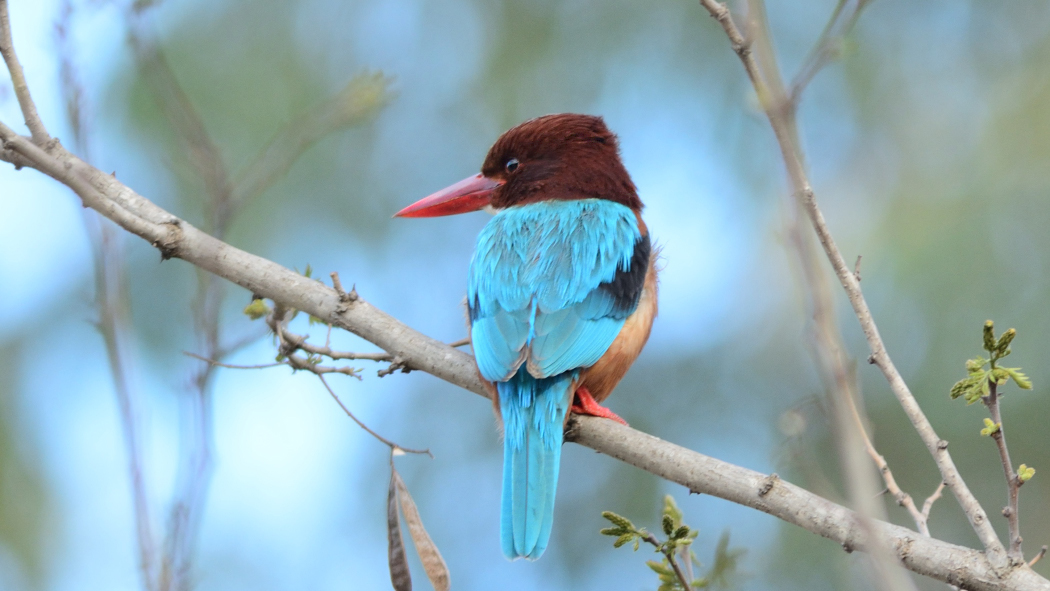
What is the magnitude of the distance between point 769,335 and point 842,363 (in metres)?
4.55

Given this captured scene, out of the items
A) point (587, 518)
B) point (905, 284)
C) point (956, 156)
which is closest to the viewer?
point (905, 284)

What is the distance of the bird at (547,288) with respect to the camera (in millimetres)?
2697

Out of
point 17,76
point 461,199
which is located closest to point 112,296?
point 17,76

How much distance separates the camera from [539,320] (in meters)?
2.93

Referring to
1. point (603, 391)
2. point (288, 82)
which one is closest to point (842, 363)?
point (603, 391)

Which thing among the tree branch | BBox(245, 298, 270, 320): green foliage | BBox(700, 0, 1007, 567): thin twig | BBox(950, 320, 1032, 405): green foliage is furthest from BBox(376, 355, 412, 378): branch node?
BBox(950, 320, 1032, 405): green foliage

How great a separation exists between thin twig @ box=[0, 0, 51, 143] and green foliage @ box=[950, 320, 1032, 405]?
219 centimetres

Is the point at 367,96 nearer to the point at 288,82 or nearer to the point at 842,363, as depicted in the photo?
the point at 842,363

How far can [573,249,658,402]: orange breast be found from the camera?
9.79 ft

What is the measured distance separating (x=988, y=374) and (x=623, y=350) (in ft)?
4.43

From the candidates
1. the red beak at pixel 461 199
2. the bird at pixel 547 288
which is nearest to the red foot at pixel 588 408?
the bird at pixel 547 288

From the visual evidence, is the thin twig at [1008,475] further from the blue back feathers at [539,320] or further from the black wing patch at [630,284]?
the black wing patch at [630,284]

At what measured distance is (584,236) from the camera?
3.26m

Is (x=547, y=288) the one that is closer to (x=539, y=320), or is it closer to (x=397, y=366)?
(x=539, y=320)
